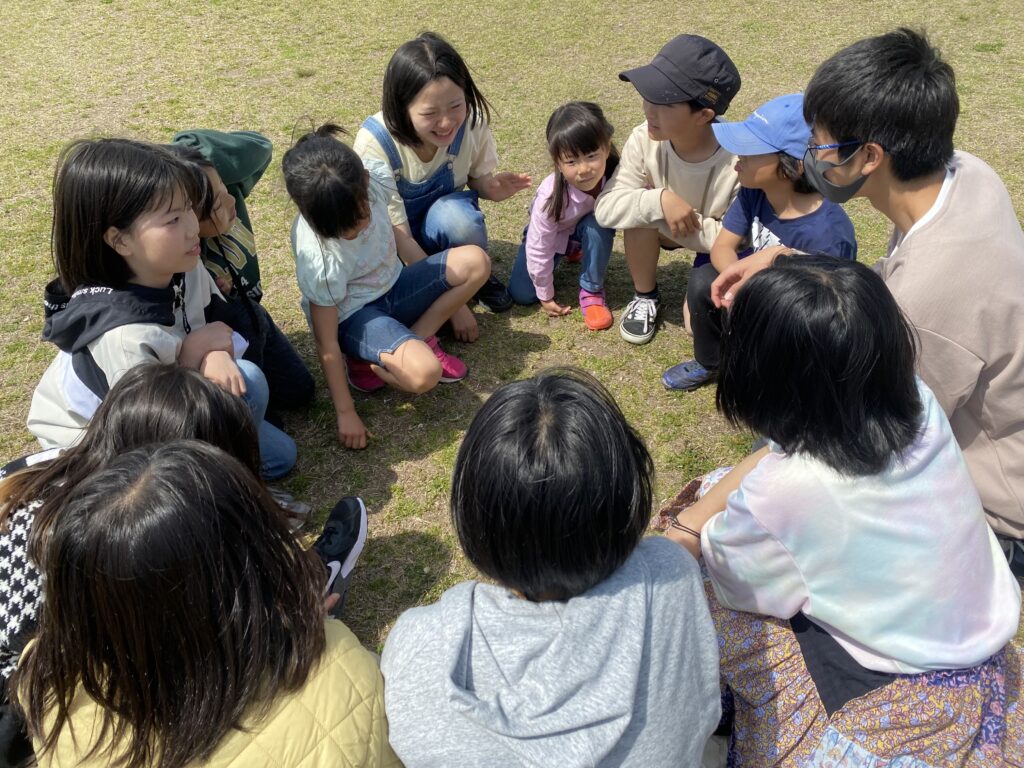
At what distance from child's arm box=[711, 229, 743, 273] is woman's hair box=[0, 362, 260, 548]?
1.94 meters

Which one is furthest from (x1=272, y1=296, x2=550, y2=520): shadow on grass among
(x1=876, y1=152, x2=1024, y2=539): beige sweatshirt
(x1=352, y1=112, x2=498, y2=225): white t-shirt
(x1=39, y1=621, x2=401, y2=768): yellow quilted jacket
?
(x1=876, y1=152, x2=1024, y2=539): beige sweatshirt

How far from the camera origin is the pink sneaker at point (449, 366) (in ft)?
10.5

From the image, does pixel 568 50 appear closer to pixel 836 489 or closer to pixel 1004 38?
pixel 1004 38

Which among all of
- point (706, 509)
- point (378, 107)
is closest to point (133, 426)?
point (706, 509)

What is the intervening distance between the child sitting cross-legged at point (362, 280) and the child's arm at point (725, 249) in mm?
930

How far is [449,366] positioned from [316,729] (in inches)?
76.2

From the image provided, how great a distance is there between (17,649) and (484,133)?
270 centimetres

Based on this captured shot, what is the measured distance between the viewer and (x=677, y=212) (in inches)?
123

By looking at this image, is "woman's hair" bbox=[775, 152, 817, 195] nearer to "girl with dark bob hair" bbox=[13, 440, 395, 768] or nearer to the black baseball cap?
the black baseball cap

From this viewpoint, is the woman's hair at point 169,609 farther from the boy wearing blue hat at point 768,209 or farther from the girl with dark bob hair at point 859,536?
the boy wearing blue hat at point 768,209

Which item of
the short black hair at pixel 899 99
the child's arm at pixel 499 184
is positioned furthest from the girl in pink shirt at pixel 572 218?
the short black hair at pixel 899 99

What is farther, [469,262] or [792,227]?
[469,262]

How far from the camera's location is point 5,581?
1709mm

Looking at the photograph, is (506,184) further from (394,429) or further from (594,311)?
(394,429)
